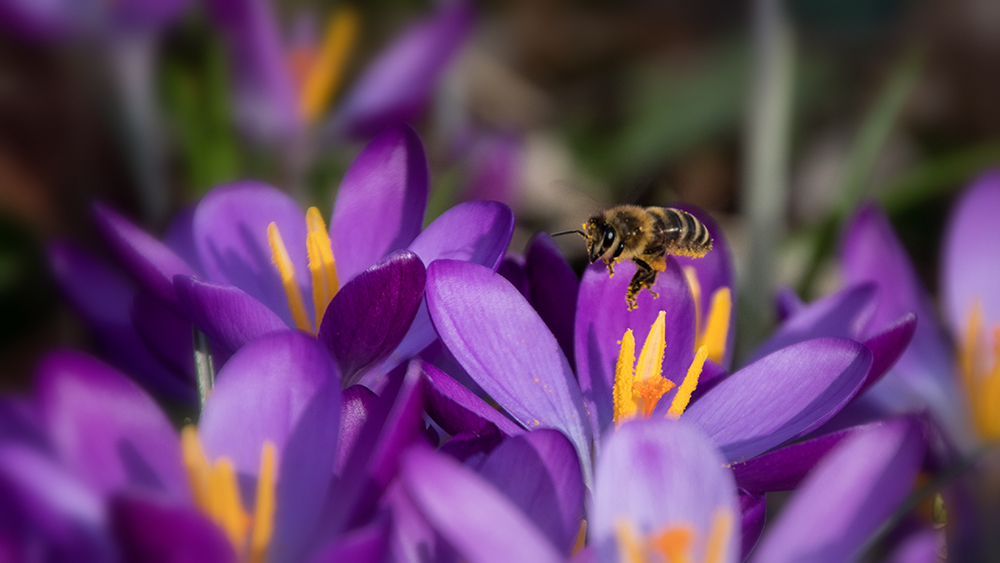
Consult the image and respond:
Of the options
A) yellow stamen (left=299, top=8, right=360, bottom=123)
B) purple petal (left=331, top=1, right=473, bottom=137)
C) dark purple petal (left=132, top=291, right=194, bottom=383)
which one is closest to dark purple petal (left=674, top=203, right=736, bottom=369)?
dark purple petal (left=132, top=291, right=194, bottom=383)

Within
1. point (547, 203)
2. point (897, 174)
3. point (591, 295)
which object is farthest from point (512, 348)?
point (897, 174)

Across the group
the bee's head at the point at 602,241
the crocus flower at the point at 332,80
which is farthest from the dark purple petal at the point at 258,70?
the bee's head at the point at 602,241

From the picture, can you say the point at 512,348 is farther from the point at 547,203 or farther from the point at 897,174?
the point at 897,174

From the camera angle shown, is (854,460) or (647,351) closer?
(854,460)

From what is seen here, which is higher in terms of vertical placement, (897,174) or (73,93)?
(73,93)

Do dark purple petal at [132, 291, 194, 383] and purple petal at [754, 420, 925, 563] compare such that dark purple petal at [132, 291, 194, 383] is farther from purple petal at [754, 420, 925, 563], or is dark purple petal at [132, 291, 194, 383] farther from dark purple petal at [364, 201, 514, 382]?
purple petal at [754, 420, 925, 563]

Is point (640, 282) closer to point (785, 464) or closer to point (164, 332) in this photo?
point (785, 464)
